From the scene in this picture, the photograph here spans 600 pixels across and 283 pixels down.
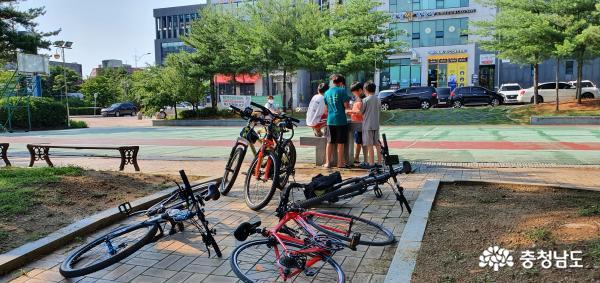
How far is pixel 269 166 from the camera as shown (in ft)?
20.3

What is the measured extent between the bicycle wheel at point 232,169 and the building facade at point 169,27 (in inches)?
2864

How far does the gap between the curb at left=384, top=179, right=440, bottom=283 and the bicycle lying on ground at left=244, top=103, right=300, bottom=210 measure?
1.75 metres

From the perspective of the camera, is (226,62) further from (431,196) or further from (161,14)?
(161,14)

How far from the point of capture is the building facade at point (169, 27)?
→ 7606cm

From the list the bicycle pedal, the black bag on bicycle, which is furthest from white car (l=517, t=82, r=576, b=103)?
the bicycle pedal

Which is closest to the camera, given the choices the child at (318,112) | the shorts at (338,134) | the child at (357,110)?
the shorts at (338,134)

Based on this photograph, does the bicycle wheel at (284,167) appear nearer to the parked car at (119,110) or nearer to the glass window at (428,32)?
the glass window at (428,32)

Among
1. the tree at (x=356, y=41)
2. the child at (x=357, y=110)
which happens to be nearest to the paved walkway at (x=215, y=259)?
the child at (x=357, y=110)

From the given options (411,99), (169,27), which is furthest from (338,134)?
(169,27)

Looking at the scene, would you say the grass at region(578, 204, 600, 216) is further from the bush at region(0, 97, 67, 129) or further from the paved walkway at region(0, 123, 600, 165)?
the bush at region(0, 97, 67, 129)

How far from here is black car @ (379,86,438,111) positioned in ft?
103

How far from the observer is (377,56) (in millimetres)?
27062

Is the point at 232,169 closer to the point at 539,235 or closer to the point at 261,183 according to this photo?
the point at 261,183

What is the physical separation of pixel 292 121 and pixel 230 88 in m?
51.9
